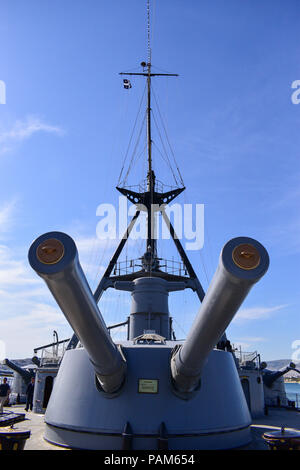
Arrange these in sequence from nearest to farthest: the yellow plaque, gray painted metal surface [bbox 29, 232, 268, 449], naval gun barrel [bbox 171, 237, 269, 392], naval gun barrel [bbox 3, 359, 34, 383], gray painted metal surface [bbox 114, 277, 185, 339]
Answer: naval gun barrel [bbox 171, 237, 269, 392], gray painted metal surface [bbox 29, 232, 268, 449], the yellow plaque, gray painted metal surface [bbox 114, 277, 185, 339], naval gun barrel [bbox 3, 359, 34, 383]

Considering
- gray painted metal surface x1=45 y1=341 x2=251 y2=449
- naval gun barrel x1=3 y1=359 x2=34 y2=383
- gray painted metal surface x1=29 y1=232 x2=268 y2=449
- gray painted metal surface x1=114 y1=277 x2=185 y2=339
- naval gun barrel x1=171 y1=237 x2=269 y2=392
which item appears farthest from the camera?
naval gun barrel x1=3 y1=359 x2=34 y2=383

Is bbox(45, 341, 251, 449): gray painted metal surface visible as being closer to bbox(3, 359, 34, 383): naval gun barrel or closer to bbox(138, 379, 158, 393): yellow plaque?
bbox(138, 379, 158, 393): yellow plaque

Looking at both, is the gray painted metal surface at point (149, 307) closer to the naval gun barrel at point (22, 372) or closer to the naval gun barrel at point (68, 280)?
the naval gun barrel at point (68, 280)

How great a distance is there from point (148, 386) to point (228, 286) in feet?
8.55

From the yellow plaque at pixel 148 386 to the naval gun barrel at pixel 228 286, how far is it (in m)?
1.67

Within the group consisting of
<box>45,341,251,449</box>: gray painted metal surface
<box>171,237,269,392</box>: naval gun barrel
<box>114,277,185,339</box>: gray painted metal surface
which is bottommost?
<box>45,341,251,449</box>: gray painted metal surface

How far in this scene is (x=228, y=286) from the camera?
2227 mm

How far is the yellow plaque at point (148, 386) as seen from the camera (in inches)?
169

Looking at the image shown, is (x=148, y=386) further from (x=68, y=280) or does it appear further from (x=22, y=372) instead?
A: (x=22, y=372)

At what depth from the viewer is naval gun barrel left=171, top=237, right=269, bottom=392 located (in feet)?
7.06

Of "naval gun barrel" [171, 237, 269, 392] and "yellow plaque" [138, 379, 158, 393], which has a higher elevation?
"naval gun barrel" [171, 237, 269, 392]

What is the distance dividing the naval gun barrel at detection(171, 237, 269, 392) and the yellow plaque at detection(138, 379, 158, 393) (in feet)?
5.49

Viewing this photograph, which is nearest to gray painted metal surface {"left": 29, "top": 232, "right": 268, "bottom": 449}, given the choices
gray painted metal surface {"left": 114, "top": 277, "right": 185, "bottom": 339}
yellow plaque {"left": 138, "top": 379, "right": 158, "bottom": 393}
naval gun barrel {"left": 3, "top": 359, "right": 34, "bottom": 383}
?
yellow plaque {"left": 138, "top": 379, "right": 158, "bottom": 393}
